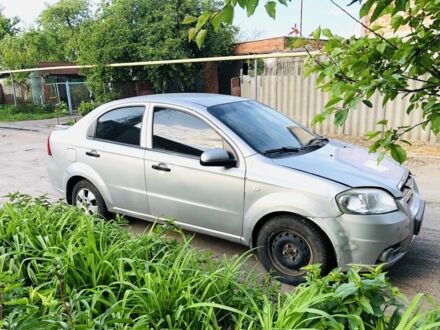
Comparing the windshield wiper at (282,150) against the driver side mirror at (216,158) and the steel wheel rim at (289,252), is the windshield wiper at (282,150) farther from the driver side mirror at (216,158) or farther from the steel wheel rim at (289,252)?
the steel wheel rim at (289,252)

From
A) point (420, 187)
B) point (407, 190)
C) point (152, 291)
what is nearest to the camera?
point (152, 291)

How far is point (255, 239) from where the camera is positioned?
153 inches

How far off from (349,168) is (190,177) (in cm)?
153

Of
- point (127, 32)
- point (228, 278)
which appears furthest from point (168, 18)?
point (228, 278)

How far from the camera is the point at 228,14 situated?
4.83 ft

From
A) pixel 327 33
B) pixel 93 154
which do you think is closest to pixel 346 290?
pixel 327 33

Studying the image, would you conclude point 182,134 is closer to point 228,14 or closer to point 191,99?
point 191,99

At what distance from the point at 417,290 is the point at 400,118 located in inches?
274

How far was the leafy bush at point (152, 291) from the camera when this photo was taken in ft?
6.27

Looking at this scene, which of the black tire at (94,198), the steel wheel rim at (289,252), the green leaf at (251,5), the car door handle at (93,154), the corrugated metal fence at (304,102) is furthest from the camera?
the corrugated metal fence at (304,102)

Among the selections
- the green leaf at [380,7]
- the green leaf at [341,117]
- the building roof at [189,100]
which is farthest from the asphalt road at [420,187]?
the green leaf at [380,7]

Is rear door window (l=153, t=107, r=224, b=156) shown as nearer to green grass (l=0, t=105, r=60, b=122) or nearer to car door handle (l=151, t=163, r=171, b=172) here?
car door handle (l=151, t=163, r=171, b=172)

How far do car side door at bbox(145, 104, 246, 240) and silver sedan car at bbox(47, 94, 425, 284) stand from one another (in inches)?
0.4

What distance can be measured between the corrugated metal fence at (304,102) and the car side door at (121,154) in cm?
664
